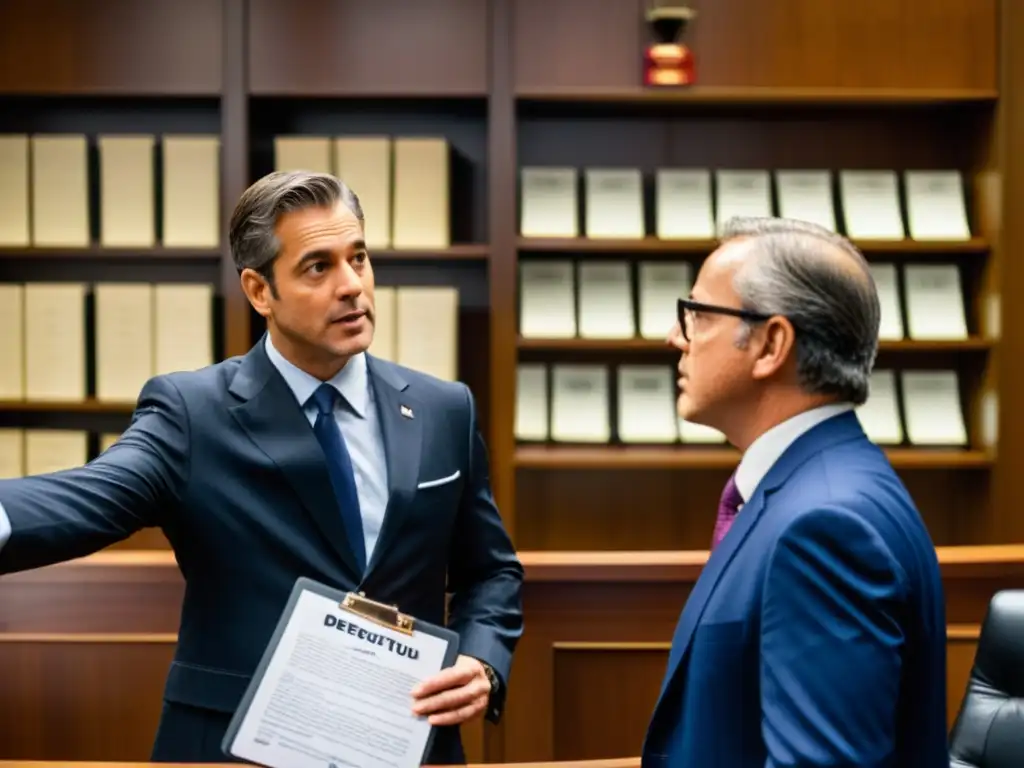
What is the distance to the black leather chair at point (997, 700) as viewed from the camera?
1673 millimetres

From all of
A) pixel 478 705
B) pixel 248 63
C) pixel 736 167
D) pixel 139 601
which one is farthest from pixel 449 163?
pixel 478 705

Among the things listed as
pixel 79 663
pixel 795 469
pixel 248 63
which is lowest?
pixel 79 663

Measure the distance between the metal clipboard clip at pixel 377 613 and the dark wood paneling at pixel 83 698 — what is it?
3.95 feet

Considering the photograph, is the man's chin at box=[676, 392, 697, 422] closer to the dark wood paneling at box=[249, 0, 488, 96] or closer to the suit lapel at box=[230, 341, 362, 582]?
the suit lapel at box=[230, 341, 362, 582]

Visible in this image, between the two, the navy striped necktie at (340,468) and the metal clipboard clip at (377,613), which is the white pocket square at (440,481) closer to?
the navy striped necktie at (340,468)

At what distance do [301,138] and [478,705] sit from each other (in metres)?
2.38

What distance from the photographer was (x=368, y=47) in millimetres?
3545

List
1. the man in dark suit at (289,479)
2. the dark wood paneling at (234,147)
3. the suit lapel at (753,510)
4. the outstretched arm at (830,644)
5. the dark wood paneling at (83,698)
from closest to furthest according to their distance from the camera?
the outstretched arm at (830,644) < the suit lapel at (753,510) < the man in dark suit at (289,479) < the dark wood paneling at (83,698) < the dark wood paneling at (234,147)

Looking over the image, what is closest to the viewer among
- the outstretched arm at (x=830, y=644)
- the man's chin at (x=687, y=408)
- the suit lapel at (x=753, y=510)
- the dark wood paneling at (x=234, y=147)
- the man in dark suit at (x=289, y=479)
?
the outstretched arm at (x=830, y=644)

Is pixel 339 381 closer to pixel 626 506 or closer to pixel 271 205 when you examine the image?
pixel 271 205

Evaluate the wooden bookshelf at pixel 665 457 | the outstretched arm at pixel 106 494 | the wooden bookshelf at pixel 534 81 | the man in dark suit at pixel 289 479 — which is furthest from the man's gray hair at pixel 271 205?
the wooden bookshelf at pixel 665 457

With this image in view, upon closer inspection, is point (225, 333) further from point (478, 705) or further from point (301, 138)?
point (478, 705)

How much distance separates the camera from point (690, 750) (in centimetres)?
113

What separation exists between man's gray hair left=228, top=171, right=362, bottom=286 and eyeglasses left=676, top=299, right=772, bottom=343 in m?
0.60
